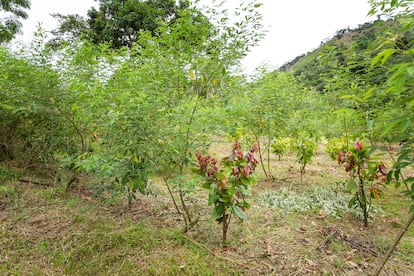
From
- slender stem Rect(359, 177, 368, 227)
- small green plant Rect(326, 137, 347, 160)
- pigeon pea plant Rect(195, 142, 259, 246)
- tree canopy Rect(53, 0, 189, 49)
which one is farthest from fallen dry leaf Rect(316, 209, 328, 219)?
tree canopy Rect(53, 0, 189, 49)

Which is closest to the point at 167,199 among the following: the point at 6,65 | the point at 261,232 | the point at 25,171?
the point at 261,232

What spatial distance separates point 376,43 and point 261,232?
1.92m

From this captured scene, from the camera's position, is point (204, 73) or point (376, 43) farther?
point (204, 73)

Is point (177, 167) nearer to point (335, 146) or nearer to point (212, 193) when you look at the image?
point (212, 193)

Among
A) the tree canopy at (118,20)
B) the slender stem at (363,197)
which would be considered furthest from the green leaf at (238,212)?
the tree canopy at (118,20)

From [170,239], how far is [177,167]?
69cm

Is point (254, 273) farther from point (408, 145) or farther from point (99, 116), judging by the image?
point (99, 116)

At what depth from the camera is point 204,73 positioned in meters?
2.04

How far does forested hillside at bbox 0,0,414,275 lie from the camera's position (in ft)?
5.67

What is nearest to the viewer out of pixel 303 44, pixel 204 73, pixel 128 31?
pixel 204 73

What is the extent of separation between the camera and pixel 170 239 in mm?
2068

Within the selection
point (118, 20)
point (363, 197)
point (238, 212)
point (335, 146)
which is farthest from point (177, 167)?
point (118, 20)

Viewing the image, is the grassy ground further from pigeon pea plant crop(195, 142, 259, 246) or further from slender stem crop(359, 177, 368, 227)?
pigeon pea plant crop(195, 142, 259, 246)

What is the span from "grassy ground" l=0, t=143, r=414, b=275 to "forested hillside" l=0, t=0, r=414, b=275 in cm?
1
